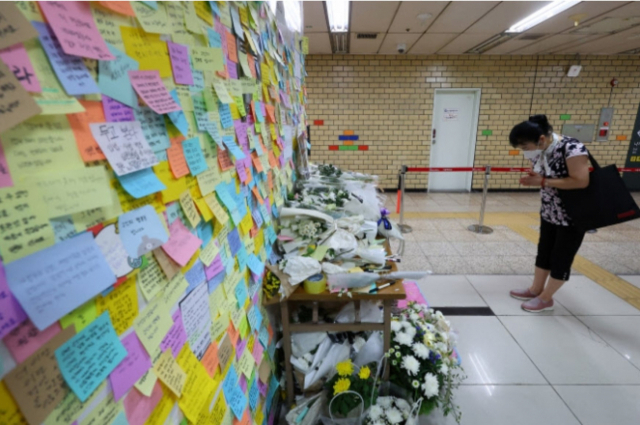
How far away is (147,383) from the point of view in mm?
550

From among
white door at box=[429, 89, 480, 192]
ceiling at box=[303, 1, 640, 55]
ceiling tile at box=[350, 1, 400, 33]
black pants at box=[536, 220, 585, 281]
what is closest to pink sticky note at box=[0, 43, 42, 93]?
black pants at box=[536, 220, 585, 281]

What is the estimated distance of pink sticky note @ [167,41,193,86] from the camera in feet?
2.07

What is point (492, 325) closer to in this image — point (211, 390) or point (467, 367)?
point (467, 367)

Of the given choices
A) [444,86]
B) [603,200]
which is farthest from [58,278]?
[444,86]

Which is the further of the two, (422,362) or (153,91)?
(422,362)

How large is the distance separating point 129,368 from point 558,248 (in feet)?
8.63

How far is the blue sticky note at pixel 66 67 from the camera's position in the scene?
37 cm

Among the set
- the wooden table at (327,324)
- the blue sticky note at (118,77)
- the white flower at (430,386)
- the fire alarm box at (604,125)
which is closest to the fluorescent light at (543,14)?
the fire alarm box at (604,125)

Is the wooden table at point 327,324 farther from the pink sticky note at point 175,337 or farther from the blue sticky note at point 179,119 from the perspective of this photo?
the blue sticky note at point 179,119

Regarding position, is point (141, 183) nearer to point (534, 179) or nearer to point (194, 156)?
point (194, 156)

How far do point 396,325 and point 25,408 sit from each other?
1455 millimetres

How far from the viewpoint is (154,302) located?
1.90ft

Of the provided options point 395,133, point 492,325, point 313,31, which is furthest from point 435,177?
point 492,325

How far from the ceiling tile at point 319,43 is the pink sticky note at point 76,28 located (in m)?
4.91
